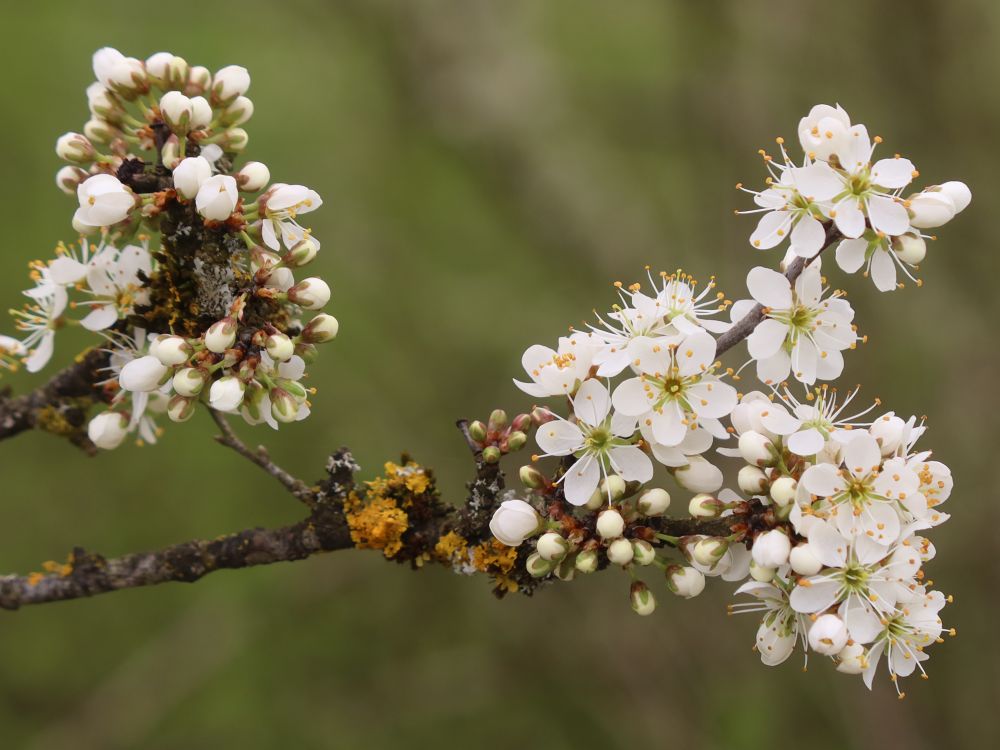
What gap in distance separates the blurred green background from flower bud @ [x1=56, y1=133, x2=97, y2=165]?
282 cm

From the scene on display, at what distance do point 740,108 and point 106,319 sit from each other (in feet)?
11.2

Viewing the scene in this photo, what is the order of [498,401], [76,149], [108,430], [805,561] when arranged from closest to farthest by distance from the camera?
[805,561], [76,149], [108,430], [498,401]

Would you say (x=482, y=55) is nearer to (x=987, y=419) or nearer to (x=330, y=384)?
(x=330, y=384)

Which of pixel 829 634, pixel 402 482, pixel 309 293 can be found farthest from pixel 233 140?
pixel 829 634

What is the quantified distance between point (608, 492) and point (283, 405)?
0.58m

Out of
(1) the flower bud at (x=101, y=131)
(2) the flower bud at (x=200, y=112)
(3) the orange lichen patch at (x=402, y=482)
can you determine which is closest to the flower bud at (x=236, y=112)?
(2) the flower bud at (x=200, y=112)

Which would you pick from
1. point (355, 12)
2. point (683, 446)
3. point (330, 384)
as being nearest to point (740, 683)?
point (330, 384)

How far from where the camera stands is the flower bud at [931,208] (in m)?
1.56

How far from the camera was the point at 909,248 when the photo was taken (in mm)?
1586

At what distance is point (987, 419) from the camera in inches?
165

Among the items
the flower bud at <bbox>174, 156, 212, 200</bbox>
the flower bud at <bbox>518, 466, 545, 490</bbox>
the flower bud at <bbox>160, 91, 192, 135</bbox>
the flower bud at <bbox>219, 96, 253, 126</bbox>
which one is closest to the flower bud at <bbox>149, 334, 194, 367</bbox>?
the flower bud at <bbox>174, 156, 212, 200</bbox>

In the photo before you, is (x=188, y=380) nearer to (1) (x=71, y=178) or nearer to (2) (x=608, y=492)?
(1) (x=71, y=178)

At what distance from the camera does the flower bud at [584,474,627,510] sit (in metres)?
1.55

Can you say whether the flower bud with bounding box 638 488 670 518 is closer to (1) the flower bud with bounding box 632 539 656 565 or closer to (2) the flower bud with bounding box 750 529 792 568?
(1) the flower bud with bounding box 632 539 656 565
